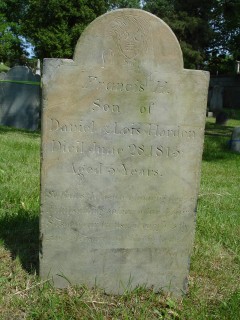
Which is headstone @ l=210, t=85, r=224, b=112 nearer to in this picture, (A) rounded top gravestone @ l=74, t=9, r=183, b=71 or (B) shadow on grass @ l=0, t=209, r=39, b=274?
(B) shadow on grass @ l=0, t=209, r=39, b=274

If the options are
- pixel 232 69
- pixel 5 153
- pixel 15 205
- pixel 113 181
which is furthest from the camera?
pixel 232 69

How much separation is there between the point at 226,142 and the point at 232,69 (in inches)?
1040

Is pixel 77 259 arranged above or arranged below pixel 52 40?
below

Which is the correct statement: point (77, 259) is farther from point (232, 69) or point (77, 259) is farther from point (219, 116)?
point (232, 69)

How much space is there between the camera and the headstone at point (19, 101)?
12.3 meters

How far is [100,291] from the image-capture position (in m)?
3.12

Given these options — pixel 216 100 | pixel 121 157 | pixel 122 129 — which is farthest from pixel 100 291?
pixel 216 100

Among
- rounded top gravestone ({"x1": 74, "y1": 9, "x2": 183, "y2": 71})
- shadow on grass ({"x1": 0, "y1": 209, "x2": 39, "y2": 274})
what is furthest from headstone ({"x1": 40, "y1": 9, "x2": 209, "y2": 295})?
shadow on grass ({"x1": 0, "y1": 209, "x2": 39, "y2": 274})

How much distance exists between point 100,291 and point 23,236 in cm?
112

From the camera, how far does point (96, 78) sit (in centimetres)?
279

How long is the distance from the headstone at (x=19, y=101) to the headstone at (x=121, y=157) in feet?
32.8

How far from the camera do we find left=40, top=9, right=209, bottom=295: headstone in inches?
109

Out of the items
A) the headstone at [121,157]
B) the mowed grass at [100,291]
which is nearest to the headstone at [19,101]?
the mowed grass at [100,291]

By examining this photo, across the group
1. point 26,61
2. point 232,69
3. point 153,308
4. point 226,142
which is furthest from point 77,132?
point 26,61
